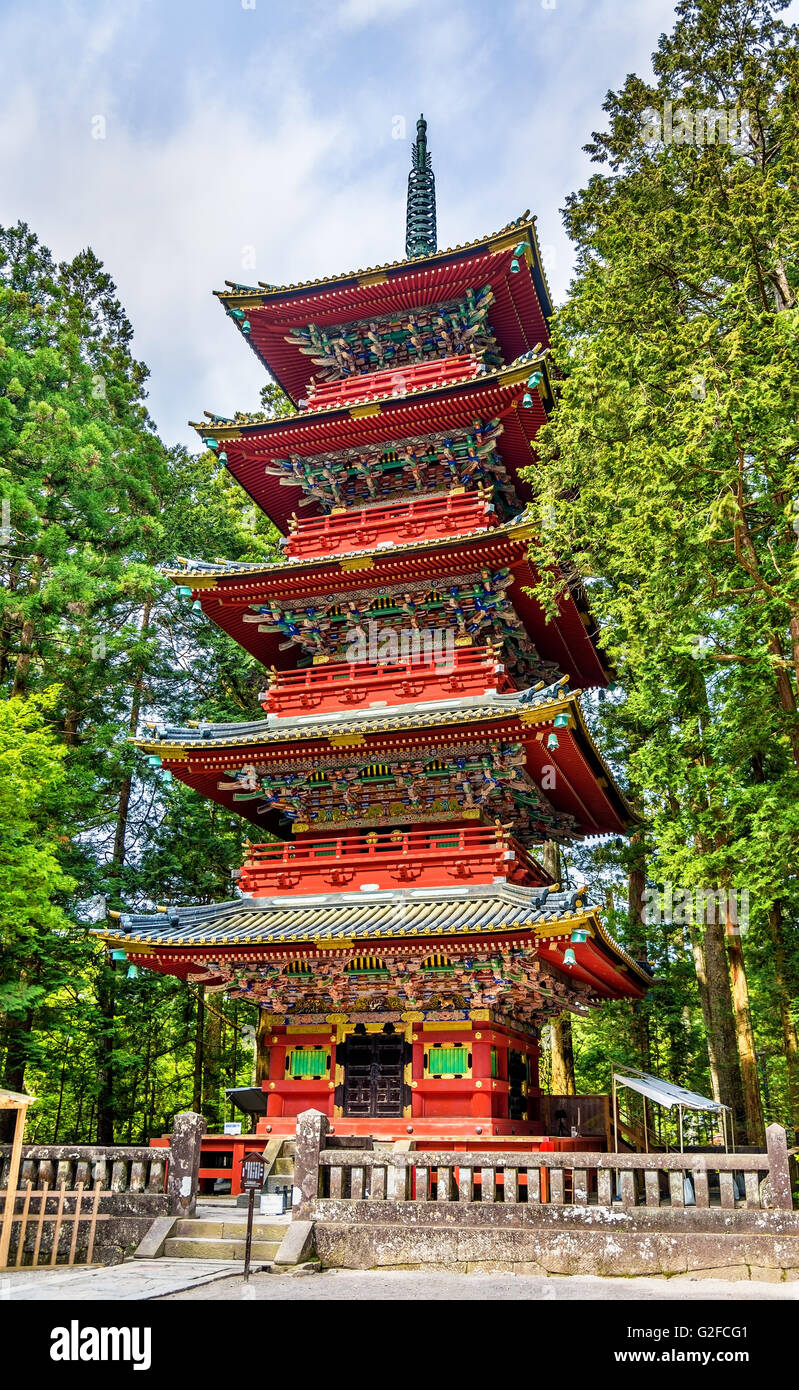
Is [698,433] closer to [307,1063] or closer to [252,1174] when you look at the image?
[252,1174]

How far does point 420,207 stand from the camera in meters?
26.2

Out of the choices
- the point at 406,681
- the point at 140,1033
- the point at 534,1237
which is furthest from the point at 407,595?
the point at 140,1033

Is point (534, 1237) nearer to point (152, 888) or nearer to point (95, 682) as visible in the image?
point (152, 888)

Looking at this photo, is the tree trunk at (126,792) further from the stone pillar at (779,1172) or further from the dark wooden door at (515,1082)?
the stone pillar at (779,1172)

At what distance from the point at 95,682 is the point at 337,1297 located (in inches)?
818

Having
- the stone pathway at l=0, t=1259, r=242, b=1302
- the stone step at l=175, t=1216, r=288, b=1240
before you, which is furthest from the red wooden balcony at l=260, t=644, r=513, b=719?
the stone pathway at l=0, t=1259, r=242, b=1302

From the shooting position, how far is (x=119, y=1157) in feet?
41.0

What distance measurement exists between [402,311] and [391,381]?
156 cm

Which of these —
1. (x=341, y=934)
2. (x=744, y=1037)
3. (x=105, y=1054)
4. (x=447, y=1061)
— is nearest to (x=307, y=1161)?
(x=341, y=934)

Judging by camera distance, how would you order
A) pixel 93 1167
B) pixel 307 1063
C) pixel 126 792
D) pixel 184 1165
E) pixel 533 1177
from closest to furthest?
pixel 533 1177, pixel 184 1165, pixel 93 1167, pixel 307 1063, pixel 126 792

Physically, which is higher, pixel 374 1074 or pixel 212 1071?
pixel 374 1074

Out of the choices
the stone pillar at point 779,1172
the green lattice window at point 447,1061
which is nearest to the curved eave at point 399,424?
the green lattice window at point 447,1061

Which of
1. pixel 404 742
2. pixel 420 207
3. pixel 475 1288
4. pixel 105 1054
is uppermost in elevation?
pixel 420 207

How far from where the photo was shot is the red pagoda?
16.2 m
